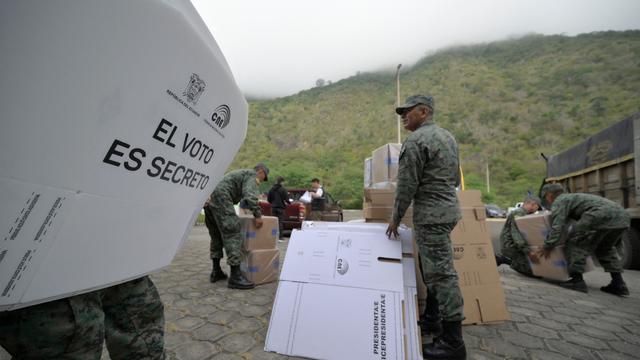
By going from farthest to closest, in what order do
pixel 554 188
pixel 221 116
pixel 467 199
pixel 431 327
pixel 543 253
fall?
pixel 554 188, pixel 543 253, pixel 467 199, pixel 431 327, pixel 221 116

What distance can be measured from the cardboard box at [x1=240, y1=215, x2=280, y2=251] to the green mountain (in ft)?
57.8

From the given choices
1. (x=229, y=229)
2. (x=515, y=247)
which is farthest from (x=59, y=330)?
(x=515, y=247)

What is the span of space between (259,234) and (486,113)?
161 ft

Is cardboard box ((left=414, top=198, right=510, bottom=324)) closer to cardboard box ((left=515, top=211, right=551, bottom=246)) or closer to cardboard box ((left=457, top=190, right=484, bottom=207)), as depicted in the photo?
cardboard box ((left=457, top=190, right=484, bottom=207))

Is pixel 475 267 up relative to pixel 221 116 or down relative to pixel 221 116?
down

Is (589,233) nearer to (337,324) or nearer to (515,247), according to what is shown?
(515,247)

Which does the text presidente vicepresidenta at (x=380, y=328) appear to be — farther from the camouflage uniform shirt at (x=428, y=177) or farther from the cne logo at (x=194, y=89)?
the cne logo at (x=194, y=89)

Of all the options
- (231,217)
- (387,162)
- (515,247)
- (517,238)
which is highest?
(387,162)

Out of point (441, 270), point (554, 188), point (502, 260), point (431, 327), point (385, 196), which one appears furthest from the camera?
point (502, 260)

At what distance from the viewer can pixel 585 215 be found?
3.27 meters

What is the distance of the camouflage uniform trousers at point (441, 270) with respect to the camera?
1.79 metres

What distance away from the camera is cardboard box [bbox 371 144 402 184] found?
2992 millimetres

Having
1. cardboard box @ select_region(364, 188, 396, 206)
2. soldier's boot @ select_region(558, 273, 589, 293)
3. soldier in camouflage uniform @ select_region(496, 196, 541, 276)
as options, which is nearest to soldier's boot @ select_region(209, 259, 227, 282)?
cardboard box @ select_region(364, 188, 396, 206)

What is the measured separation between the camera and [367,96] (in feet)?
189
